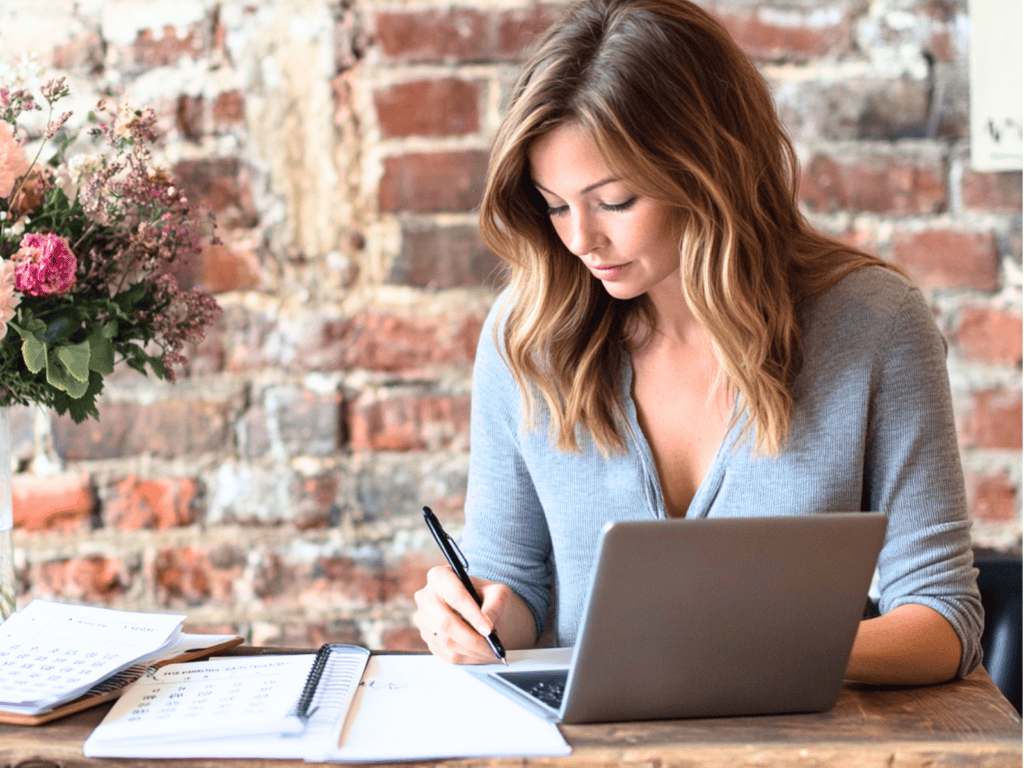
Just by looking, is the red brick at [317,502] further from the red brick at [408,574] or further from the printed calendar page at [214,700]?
the printed calendar page at [214,700]

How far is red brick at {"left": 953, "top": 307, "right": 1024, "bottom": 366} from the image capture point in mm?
1362

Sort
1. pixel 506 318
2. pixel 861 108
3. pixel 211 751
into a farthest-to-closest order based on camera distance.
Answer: pixel 861 108 < pixel 506 318 < pixel 211 751

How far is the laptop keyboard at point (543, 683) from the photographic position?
2.48 ft

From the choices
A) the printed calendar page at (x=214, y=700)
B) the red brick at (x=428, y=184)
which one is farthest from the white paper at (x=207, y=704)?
the red brick at (x=428, y=184)

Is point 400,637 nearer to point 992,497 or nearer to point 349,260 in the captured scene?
point 349,260

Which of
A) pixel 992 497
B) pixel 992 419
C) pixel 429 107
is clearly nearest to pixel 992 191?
pixel 992 419

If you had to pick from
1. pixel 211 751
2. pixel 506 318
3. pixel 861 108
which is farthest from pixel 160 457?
pixel 861 108

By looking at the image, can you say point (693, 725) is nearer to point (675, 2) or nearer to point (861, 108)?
point (675, 2)

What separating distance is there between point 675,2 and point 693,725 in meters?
0.69

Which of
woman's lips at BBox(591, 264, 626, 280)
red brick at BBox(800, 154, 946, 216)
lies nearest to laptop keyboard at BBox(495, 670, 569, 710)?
woman's lips at BBox(591, 264, 626, 280)

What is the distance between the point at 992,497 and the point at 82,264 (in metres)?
1.17

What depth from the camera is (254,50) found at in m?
1.37

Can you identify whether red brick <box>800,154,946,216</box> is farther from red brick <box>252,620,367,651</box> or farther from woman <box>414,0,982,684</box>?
red brick <box>252,620,367,651</box>

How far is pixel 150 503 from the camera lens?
1.42 metres
